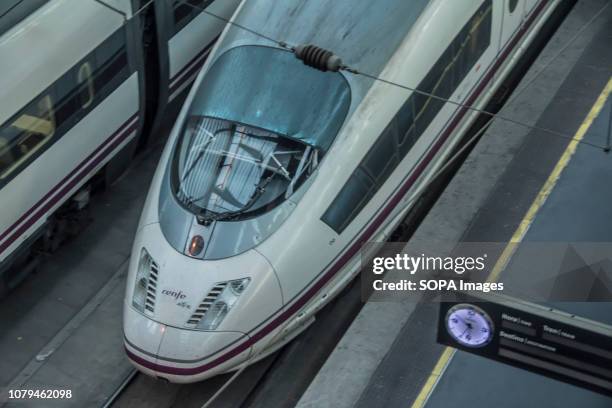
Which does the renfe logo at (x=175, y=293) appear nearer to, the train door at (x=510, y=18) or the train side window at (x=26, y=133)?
the train side window at (x=26, y=133)

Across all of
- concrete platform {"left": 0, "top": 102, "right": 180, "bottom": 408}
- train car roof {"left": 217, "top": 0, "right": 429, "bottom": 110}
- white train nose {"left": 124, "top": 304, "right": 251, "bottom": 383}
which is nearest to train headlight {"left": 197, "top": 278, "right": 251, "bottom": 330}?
white train nose {"left": 124, "top": 304, "right": 251, "bottom": 383}

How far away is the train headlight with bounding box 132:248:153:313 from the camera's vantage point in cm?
1623

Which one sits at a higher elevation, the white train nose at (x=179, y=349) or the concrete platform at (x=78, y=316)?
the white train nose at (x=179, y=349)

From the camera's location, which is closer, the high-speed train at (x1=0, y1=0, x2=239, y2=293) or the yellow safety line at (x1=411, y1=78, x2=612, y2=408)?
the yellow safety line at (x1=411, y1=78, x2=612, y2=408)

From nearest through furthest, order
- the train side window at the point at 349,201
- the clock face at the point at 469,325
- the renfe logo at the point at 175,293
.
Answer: the clock face at the point at 469,325 → the renfe logo at the point at 175,293 → the train side window at the point at 349,201

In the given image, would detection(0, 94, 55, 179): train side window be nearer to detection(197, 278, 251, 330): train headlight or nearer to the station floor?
detection(197, 278, 251, 330): train headlight

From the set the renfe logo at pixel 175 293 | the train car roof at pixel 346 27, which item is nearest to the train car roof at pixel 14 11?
the train car roof at pixel 346 27

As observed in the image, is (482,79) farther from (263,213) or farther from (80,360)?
(80,360)

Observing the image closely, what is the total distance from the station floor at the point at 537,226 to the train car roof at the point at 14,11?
655cm

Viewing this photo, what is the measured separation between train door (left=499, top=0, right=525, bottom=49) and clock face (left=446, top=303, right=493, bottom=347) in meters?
6.74

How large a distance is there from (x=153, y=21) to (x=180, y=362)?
19.2ft

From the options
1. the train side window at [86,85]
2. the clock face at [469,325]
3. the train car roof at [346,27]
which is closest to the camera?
the clock face at [469,325]

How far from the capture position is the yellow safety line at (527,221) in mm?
16609

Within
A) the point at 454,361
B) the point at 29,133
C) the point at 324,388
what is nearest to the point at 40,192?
the point at 29,133
